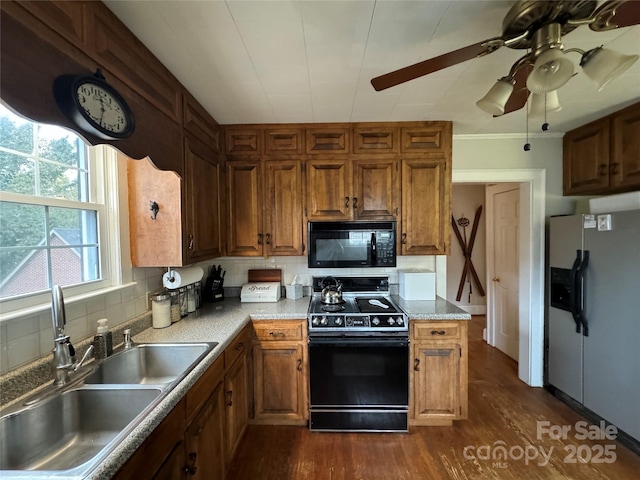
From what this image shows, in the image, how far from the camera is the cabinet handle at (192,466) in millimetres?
1176

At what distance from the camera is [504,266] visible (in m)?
3.35

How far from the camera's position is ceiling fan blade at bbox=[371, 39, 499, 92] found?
Result: 1066mm

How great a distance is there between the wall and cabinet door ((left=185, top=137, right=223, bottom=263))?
3.99 m

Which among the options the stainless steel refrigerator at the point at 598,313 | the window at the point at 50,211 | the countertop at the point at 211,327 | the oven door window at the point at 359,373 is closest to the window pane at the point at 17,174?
the window at the point at 50,211

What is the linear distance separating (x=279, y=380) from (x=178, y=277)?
107 cm

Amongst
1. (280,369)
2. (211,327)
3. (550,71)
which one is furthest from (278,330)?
(550,71)

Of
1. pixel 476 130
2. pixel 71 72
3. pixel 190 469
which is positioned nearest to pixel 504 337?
pixel 476 130

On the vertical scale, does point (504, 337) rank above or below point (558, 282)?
below

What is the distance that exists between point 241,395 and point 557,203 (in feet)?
10.6

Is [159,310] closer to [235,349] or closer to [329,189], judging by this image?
[235,349]

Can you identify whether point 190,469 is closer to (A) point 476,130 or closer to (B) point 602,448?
(B) point 602,448

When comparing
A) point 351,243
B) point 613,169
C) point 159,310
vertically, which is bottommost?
point 159,310

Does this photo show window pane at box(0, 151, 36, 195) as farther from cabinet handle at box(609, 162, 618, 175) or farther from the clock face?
cabinet handle at box(609, 162, 618, 175)

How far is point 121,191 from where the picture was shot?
5.48 feet
